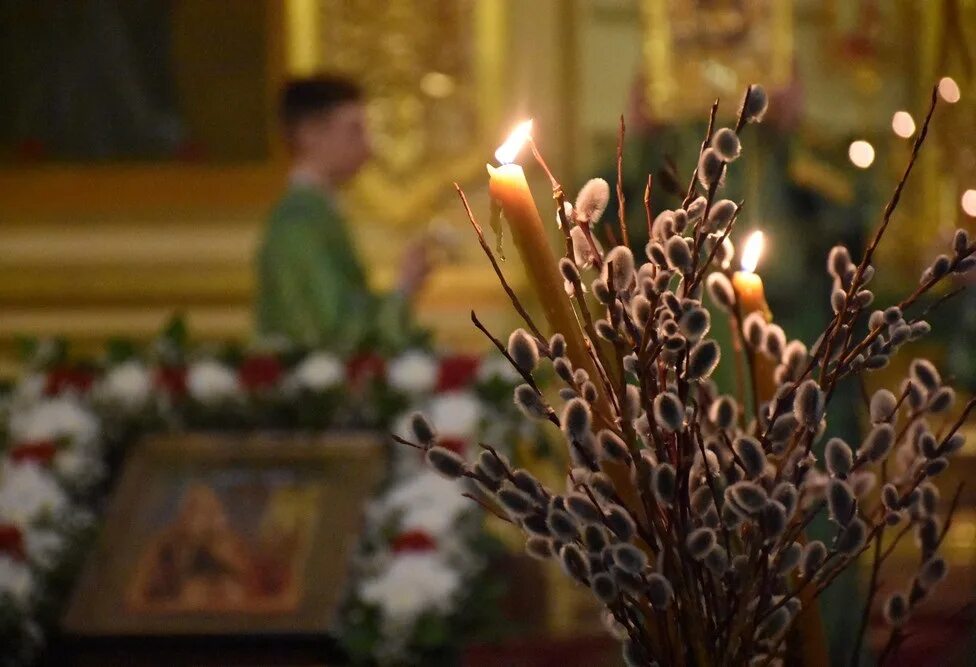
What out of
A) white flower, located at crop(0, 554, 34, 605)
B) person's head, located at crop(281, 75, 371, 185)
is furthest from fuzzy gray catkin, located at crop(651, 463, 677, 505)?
person's head, located at crop(281, 75, 371, 185)

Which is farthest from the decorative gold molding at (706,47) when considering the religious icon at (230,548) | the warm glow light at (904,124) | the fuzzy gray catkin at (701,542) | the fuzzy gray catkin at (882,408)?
the fuzzy gray catkin at (701,542)

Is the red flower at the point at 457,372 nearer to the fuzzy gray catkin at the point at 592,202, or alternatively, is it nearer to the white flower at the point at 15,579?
the white flower at the point at 15,579

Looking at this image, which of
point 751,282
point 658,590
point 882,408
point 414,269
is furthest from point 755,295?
point 414,269

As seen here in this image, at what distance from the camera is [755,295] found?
0.93 meters

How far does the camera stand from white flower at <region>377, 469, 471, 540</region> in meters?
2.16

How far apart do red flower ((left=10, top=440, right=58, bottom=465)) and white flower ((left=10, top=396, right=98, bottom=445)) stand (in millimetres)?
22

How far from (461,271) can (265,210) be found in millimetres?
682

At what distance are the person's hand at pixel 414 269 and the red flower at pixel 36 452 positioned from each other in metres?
0.92

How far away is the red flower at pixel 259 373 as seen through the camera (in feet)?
8.11

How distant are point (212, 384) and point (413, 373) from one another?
0.33m

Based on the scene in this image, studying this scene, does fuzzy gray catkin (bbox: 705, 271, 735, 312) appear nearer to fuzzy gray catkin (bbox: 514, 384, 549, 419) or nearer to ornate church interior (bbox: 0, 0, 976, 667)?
ornate church interior (bbox: 0, 0, 976, 667)

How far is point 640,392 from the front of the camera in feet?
2.72

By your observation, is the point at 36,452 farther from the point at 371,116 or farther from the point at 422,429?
the point at 371,116

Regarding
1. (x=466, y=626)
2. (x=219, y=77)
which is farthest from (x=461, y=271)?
(x=466, y=626)
